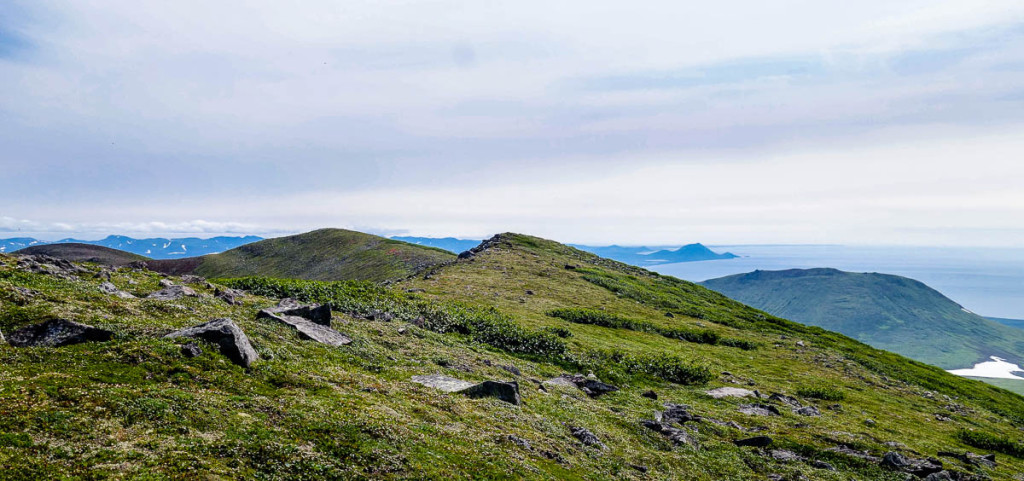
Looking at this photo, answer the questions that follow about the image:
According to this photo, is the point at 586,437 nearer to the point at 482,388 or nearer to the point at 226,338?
the point at 482,388

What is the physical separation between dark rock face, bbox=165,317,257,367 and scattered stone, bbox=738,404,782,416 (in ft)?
128

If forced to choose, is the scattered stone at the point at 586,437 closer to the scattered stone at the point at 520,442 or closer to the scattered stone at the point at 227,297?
the scattered stone at the point at 520,442

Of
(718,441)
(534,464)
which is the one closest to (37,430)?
(534,464)

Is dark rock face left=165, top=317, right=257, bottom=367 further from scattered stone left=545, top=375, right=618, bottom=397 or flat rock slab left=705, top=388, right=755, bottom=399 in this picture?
flat rock slab left=705, top=388, right=755, bottom=399

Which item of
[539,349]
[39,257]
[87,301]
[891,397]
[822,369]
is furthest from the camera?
[822,369]

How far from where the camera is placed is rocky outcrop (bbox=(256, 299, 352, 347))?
1249 inches

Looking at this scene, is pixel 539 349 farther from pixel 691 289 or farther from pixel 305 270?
pixel 305 270

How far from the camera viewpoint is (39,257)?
35.6m

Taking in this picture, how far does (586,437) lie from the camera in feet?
87.7

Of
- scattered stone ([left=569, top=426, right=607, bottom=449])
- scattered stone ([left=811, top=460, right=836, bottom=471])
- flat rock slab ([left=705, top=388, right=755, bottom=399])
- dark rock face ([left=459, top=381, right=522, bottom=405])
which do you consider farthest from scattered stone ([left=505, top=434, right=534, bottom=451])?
flat rock slab ([left=705, top=388, right=755, bottom=399])

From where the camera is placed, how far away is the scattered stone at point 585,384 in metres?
38.9

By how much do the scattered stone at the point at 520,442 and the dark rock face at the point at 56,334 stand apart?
67.4 ft

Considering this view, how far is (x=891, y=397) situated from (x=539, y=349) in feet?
148

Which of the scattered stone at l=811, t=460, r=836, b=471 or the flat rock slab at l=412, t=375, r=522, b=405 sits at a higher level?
the flat rock slab at l=412, t=375, r=522, b=405
